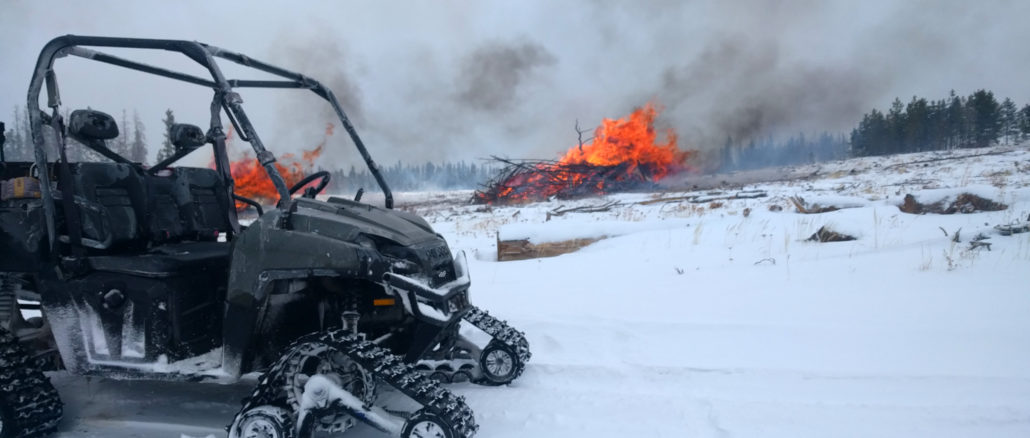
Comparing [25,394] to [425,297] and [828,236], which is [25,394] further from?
[828,236]

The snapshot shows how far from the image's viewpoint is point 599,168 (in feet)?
78.5

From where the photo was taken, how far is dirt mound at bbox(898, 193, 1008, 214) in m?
8.76

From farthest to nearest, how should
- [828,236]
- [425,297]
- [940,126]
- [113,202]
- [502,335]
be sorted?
[940,126] → [828,236] → [502,335] → [113,202] → [425,297]

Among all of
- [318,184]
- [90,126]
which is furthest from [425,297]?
[90,126]

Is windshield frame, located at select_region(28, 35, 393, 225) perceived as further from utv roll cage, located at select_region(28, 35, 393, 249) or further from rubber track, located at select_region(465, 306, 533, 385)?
rubber track, located at select_region(465, 306, 533, 385)

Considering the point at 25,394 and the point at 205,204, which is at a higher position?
the point at 205,204

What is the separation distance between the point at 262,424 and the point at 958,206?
10.2m

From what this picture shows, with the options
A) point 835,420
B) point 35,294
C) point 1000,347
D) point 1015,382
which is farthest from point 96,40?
point 1000,347

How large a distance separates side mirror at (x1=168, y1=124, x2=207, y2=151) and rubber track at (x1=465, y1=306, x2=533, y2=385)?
2.26 meters

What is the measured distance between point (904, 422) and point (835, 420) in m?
0.33

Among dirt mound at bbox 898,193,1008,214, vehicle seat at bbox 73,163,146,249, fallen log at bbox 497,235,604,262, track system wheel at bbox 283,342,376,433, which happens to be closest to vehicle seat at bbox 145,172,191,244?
vehicle seat at bbox 73,163,146,249

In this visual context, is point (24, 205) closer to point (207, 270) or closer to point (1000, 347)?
point (207, 270)

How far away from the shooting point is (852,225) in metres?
8.06

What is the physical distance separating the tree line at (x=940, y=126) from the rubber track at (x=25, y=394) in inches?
2185
